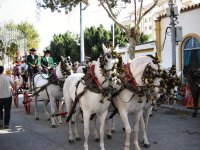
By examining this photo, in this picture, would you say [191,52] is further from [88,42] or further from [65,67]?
[88,42]

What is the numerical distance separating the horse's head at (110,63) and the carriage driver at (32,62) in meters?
7.54

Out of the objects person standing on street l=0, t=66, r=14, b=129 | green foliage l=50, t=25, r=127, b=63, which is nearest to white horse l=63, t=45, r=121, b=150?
person standing on street l=0, t=66, r=14, b=129

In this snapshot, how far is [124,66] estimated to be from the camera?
7.78 metres

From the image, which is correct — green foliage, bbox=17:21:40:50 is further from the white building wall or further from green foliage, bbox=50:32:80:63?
the white building wall

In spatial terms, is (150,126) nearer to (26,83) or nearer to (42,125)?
(42,125)

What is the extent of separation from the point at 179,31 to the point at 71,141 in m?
9.29

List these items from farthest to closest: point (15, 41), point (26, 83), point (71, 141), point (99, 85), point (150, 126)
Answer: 1. point (15, 41)
2. point (26, 83)
3. point (150, 126)
4. point (71, 141)
5. point (99, 85)

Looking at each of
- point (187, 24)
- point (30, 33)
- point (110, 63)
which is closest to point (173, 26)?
point (187, 24)

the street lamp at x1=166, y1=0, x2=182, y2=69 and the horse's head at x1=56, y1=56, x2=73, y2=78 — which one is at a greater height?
the street lamp at x1=166, y1=0, x2=182, y2=69

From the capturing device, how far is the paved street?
8523 millimetres

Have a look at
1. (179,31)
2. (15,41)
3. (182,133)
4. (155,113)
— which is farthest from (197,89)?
(15,41)

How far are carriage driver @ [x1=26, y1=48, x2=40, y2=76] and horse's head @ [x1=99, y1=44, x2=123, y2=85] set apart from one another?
7543 mm

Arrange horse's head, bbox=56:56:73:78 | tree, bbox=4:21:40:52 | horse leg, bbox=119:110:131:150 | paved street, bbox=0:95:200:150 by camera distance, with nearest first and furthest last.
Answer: horse leg, bbox=119:110:131:150 → paved street, bbox=0:95:200:150 → horse's head, bbox=56:56:73:78 → tree, bbox=4:21:40:52

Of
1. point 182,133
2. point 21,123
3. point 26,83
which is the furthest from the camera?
point 26,83
